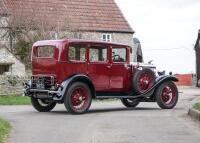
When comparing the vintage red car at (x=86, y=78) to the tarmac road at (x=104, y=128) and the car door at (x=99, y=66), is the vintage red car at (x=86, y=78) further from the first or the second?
the tarmac road at (x=104, y=128)

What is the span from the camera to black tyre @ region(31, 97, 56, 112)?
70.6 ft

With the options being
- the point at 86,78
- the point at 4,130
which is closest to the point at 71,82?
the point at 86,78

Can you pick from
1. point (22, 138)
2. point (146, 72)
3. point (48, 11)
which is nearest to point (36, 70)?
point (146, 72)

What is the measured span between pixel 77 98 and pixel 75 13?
36202 millimetres

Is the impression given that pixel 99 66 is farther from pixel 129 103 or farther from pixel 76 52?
pixel 129 103

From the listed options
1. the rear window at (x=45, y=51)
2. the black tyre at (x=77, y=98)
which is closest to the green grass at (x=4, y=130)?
the black tyre at (x=77, y=98)

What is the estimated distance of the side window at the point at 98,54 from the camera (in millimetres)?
21219

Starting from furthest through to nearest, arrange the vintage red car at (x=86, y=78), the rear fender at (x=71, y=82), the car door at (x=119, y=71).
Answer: the car door at (x=119, y=71) < the vintage red car at (x=86, y=78) < the rear fender at (x=71, y=82)

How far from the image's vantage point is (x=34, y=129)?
50.1 feet

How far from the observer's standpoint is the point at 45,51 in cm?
2169

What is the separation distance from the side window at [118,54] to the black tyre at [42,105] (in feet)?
8.59

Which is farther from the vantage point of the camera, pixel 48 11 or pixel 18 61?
pixel 48 11

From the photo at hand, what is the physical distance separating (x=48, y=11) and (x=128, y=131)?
39.7m

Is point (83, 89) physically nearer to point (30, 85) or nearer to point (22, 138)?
point (30, 85)
